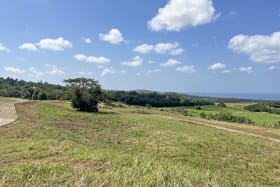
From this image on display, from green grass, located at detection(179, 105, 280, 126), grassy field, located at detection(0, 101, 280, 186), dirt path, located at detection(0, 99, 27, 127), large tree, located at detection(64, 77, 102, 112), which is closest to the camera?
grassy field, located at detection(0, 101, 280, 186)

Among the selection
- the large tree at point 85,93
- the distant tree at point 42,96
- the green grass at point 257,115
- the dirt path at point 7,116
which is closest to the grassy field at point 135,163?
the dirt path at point 7,116

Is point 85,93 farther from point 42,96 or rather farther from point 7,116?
point 42,96

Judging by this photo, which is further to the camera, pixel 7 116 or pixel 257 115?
pixel 257 115

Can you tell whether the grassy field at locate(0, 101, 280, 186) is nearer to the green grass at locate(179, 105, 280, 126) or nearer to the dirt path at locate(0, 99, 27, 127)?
the dirt path at locate(0, 99, 27, 127)

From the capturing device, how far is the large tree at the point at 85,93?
139 ft

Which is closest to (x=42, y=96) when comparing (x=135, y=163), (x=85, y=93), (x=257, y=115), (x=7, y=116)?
(x=85, y=93)

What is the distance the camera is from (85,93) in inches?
1700

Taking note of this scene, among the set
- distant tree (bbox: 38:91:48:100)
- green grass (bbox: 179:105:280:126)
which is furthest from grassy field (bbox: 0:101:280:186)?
distant tree (bbox: 38:91:48:100)

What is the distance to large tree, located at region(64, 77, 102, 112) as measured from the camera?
139ft

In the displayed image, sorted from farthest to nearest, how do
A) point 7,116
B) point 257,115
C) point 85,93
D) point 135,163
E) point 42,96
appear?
point 42,96, point 257,115, point 85,93, point 7,116, point 135,163

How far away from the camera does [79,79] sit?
4319 centimetres

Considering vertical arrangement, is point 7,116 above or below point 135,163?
below

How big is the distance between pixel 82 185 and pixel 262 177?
10113 mm

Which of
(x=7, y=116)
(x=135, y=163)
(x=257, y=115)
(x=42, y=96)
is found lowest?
(x=257, y=115)
